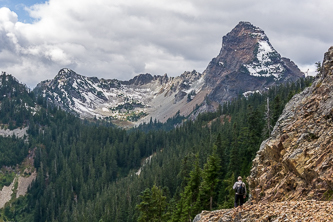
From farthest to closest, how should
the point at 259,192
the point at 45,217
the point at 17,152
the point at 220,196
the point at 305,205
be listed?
the point at 17,152, the point at 45,217, the point at 220,196, the point at 259,192, the point at 305,205

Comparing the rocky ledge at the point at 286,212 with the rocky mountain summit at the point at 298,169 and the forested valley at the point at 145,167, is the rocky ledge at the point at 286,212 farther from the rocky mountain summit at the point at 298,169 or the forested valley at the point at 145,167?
the forested valley at the point at 145,167

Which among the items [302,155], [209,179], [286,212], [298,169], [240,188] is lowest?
[209,179]

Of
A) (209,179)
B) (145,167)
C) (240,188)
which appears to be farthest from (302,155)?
(145,167)

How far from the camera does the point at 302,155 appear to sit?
78.5 feet

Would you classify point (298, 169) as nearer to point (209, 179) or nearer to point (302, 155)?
point (302, 155)

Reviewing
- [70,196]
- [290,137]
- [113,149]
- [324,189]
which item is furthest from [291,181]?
[113,149]

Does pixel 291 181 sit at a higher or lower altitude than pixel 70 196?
higher

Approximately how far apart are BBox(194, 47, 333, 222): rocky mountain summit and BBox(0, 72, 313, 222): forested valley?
45.7 ft

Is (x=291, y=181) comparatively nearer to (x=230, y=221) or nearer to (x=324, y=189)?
(x=324, y=189)

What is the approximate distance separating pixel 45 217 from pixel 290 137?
13019 centimetres

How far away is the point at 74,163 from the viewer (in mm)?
162750

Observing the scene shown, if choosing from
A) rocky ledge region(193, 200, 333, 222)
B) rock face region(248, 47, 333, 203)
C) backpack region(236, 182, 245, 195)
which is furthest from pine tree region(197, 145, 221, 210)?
rocky ledge region(193, 200, 333, 222)

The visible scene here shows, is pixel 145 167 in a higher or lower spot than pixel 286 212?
lower

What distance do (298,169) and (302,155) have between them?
4.51ft
